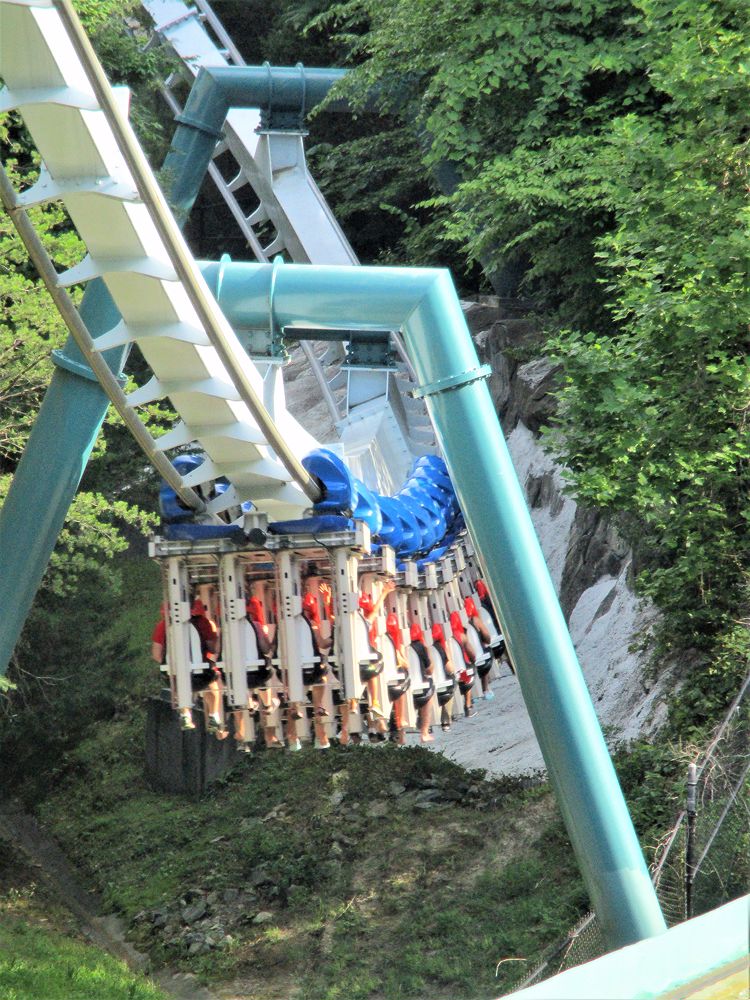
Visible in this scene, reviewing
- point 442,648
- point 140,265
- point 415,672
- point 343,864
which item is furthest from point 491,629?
point 140,265

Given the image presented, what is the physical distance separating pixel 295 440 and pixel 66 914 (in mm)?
7187

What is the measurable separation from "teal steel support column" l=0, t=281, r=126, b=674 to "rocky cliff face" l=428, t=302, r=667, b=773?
5.39m

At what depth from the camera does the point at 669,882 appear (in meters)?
9.24

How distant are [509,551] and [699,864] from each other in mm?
2339

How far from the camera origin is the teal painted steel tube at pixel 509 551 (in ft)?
26.9

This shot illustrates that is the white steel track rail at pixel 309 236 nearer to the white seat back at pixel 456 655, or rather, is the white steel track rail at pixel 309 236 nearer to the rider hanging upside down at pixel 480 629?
the rider hanging upside down at pixel 480 629

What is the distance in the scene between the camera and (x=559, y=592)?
16.8 metres

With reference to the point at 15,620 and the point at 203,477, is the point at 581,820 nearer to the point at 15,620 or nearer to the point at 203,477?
the point at 203,477

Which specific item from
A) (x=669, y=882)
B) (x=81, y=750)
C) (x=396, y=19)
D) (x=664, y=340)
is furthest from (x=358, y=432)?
(x=81, y=750)

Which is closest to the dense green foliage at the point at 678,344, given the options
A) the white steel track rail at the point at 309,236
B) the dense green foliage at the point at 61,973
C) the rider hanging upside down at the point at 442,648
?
the white steel track rail at the point at 309,236

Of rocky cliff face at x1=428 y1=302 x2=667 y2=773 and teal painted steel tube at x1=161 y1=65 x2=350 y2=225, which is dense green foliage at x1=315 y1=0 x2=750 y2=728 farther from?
teal painted steel tube at x1=161 y1=65 x2=350 y2=225

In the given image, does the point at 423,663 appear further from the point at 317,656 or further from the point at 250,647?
the point at 250,647

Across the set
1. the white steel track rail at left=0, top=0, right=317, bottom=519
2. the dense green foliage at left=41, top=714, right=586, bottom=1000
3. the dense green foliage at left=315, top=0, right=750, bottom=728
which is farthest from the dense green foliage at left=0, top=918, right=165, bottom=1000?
the dense green foliage at left=315, top=0, right=750, bottom=728

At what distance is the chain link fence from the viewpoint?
8594 millimetres
